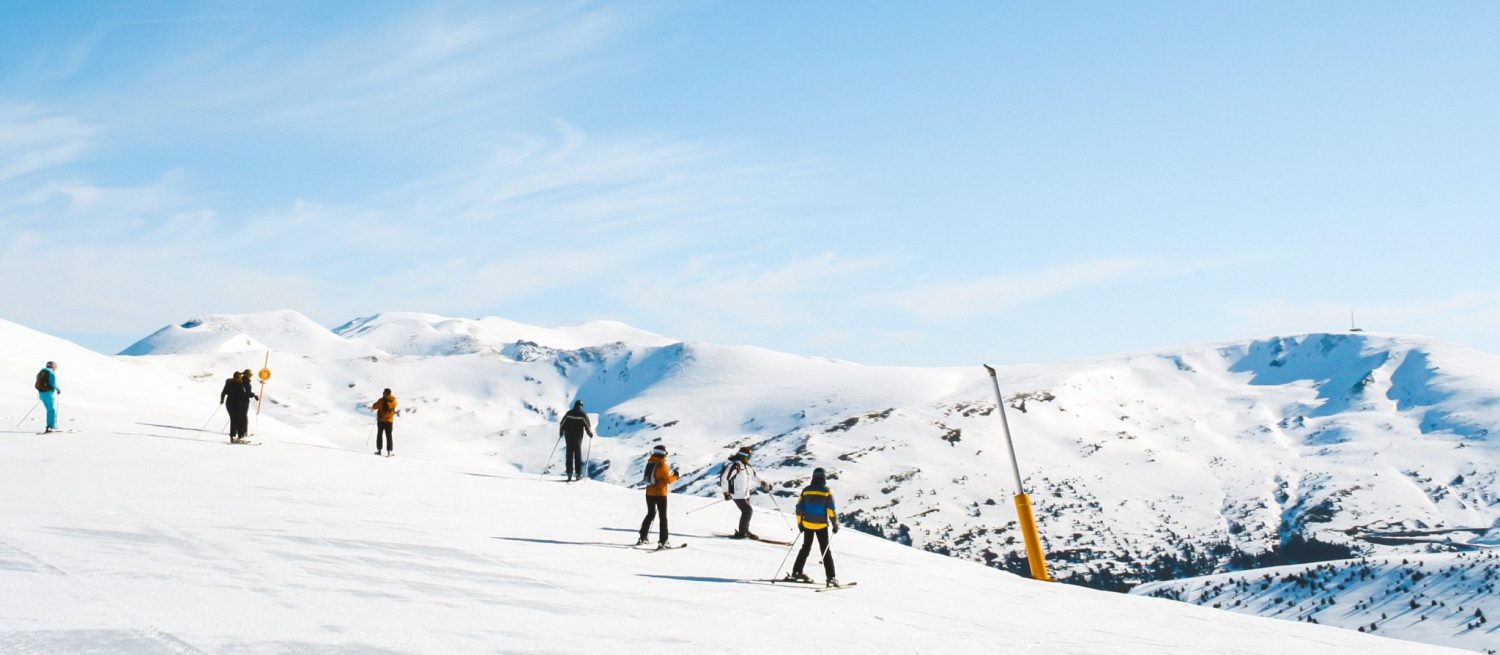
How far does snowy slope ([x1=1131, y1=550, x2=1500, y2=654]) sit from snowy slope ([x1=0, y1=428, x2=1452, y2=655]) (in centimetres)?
15479

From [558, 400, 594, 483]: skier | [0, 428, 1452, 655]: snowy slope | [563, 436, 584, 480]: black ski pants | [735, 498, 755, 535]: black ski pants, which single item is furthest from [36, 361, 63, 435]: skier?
[735, 498, 755, 535]: black ski pants

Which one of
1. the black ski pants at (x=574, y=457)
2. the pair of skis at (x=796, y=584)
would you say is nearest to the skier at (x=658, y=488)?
the pair of skis at (x=796, y=584)

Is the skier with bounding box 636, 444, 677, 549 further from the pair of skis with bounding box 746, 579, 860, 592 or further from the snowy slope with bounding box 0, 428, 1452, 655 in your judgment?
the pair of skis with bounding box 746, 579, 860, 592

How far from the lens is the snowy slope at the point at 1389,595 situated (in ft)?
516

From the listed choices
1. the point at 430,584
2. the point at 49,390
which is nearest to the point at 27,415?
the point at 49,390

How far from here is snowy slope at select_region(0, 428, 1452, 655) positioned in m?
12.2

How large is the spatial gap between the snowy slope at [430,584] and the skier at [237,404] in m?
3.55

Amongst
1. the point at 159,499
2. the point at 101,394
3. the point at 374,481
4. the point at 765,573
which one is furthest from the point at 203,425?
the point at 765,573

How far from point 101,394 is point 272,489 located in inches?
929

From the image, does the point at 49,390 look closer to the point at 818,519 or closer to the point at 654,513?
the point at 654,513

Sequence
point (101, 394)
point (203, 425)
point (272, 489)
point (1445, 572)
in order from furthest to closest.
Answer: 1. point (1445, 572)
2. point (101, 394)
3. point (203, 425)
4. point (272, 489)

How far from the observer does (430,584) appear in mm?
15961

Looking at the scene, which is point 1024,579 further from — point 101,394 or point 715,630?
point 101,394

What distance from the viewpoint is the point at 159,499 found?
2166 cm
